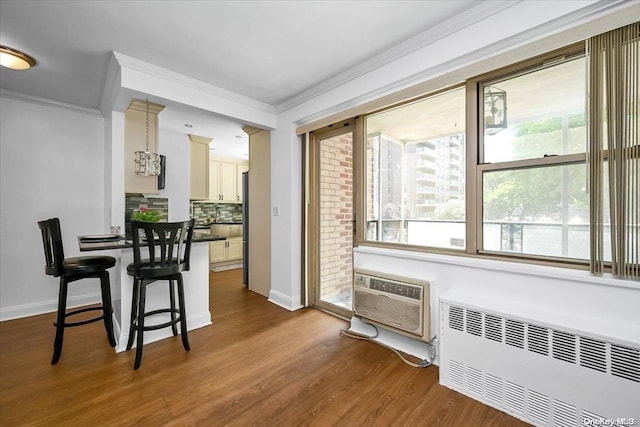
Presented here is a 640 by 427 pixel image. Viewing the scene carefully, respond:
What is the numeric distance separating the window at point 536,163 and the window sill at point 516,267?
121 millimetres

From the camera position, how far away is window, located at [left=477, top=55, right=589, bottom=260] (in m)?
1.65

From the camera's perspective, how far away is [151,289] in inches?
99.3

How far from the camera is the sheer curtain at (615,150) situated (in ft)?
4.63

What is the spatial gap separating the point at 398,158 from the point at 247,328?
2.35 m

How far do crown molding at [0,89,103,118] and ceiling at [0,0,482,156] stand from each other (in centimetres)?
9

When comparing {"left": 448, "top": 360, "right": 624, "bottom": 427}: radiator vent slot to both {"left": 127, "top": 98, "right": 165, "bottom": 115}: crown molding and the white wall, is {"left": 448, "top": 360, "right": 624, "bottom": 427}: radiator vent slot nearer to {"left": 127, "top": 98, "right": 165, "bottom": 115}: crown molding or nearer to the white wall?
{"left": 127, "top": 98, "right": 165, "bottom": 115}: crown molding

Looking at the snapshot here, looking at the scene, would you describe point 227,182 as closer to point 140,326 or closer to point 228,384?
point 140,326

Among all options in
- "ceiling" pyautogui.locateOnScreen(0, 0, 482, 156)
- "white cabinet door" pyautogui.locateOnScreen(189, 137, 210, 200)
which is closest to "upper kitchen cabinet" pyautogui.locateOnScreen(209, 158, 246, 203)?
"white cabinet door" pyautogui.locateOnScreen(189, 137, 210, 200)

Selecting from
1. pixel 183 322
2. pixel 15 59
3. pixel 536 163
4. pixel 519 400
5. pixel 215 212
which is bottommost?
pixel 519 400

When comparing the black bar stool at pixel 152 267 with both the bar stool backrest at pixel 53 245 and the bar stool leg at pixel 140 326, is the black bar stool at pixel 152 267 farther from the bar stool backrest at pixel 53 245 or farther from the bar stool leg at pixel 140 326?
the bar stool backrest at pixel 53 245

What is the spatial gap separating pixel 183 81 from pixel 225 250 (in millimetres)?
3812

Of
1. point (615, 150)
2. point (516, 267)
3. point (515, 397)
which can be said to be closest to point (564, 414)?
point (515, 397)

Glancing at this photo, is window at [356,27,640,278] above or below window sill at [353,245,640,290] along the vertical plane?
above

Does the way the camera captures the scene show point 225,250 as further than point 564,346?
Yes
